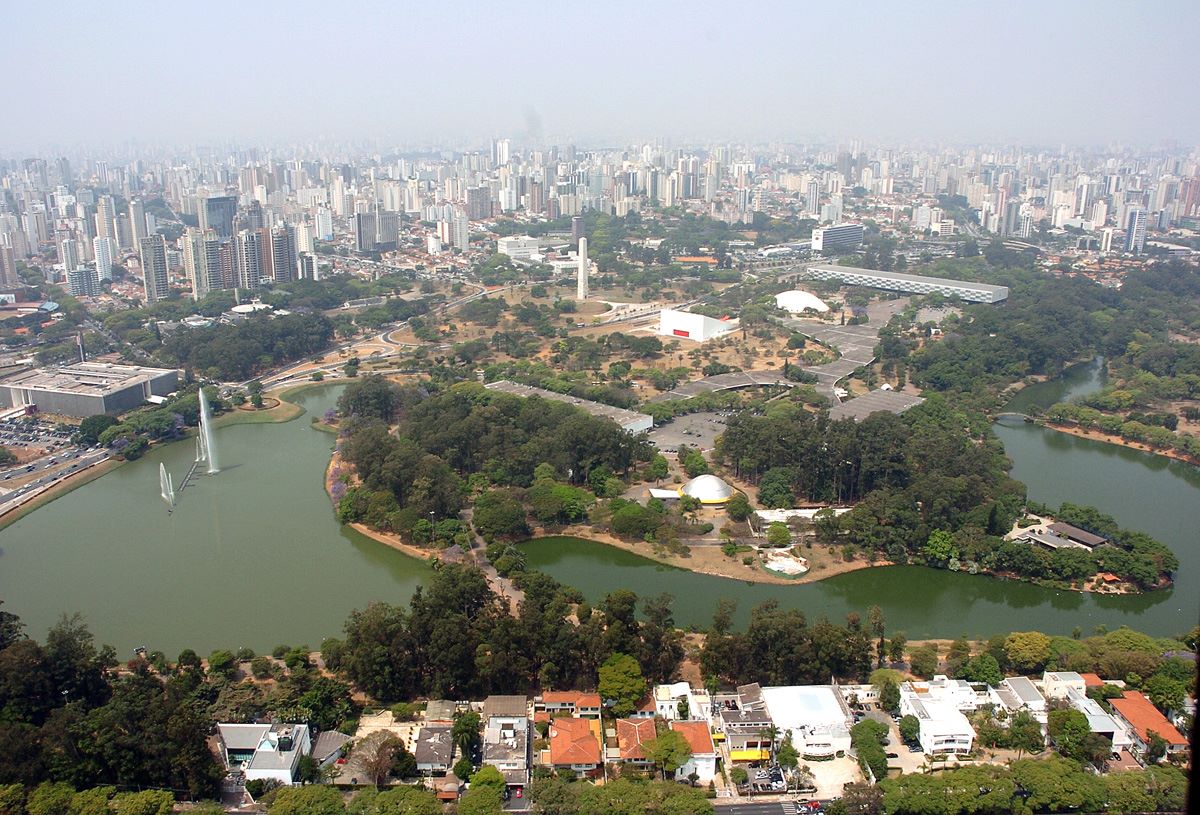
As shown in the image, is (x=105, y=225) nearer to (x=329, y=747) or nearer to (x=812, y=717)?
(x=329, y=747)

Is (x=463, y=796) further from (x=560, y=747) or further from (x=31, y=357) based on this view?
(x=31, y=357)

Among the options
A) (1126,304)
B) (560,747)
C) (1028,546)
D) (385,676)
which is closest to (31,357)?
(385,676)

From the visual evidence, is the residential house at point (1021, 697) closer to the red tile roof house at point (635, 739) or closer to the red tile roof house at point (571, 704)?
the red tile roof house at point (635, 739)

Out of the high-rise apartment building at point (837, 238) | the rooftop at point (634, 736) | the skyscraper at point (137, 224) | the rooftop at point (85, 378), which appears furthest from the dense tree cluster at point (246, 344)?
the high-rise apartment building at point (837, 238)

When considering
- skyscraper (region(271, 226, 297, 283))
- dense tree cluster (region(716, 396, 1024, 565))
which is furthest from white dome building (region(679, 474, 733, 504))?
skyscraper (region(271, 226, 297, 283))

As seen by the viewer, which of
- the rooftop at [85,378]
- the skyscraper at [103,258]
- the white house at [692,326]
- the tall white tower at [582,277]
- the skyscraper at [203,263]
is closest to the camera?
the rooftop at [85,378]

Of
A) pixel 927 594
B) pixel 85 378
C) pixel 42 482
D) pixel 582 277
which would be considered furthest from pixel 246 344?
pixel 927 594

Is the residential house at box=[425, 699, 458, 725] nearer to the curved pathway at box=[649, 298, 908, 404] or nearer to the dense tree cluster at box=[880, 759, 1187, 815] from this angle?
the dense tree cluster at box=[880, 759, 1187, 815]
